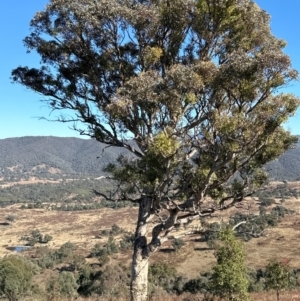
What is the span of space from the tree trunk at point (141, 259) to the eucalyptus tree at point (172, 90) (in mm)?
28

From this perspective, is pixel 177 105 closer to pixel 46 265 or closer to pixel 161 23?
pixel 161 23

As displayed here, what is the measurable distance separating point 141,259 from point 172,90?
4.64 metres

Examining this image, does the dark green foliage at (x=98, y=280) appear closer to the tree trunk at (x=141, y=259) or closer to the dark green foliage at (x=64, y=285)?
the dark green foliage at (x=64, y=285)

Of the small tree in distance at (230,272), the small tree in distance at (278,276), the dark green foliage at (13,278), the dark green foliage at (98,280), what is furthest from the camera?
the dark green foliage at (98,280)

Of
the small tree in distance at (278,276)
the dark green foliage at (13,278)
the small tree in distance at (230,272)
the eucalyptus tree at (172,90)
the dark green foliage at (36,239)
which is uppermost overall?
the eucalyptus tree at (172,90)

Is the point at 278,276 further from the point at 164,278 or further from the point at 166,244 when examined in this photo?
the point at 166,244

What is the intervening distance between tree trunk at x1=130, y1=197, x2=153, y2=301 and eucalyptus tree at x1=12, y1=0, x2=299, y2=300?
28 millimetres

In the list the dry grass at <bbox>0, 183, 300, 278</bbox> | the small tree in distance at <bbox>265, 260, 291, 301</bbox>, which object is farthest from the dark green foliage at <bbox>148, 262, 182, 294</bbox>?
the small tree in distance at <bbox>265, 260, 291, 301</bbox>

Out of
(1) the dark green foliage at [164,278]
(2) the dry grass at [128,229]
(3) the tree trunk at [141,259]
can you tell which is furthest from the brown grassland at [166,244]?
(1) the dark green foliage at [164,278]

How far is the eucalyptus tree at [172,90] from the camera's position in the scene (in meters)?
9.09

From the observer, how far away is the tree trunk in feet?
34.1

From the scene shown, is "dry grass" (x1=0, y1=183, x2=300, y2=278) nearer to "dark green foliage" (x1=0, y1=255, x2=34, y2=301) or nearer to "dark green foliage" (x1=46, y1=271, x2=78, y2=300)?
"dark green foliage" (x1=46, y1=271, x2=78, y2=300)

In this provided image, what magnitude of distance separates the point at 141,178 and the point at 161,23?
411 cm

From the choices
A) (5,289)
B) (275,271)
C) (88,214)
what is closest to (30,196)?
(88,214)
